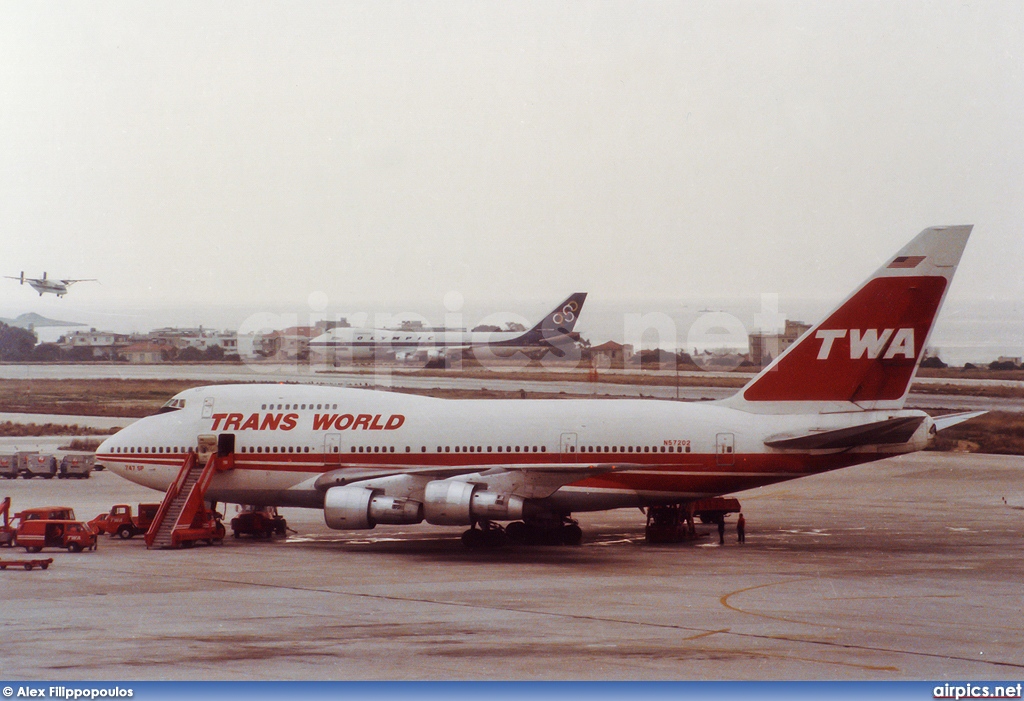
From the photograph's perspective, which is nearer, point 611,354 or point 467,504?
point 467,504

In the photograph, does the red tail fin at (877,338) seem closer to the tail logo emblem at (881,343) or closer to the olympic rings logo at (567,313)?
the tail logo emblem at (881,343)

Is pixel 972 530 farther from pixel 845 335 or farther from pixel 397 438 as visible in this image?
pixel 397 438

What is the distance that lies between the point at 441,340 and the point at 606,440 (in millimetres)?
37852

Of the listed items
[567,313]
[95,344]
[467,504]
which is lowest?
[467,504]

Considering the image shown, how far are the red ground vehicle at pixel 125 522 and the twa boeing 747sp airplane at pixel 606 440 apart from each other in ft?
11.2

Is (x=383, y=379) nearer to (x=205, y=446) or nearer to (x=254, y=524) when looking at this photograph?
(x=254, y=524)

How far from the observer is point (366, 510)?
109 ft

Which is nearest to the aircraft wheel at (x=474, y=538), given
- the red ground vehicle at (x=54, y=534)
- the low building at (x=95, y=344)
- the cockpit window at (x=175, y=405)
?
the cockpit window at (x=175, y=405)

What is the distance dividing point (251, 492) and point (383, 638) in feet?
61.1

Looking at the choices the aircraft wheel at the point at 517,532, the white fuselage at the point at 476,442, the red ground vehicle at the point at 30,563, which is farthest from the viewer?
the aircraft wheel at the point at 517,532

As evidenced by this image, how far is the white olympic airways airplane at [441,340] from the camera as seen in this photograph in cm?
6956

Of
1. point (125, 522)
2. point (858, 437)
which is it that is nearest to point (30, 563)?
point (125, 522)

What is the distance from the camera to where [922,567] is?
29750 millimetres

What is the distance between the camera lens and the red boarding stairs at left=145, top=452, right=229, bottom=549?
3497cm
